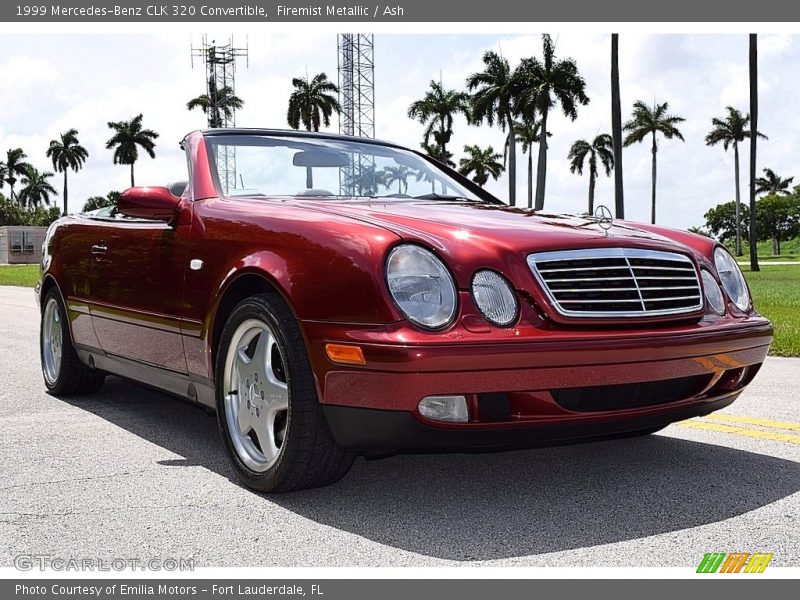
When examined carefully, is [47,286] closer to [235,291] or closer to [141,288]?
[141,288]

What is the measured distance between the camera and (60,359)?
591 cm

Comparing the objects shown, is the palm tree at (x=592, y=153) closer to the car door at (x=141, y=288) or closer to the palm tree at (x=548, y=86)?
the palm tree at (x=548, y=86)

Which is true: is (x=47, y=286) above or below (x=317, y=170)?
below

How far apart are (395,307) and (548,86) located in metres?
48.0

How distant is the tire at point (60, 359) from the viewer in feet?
19.0

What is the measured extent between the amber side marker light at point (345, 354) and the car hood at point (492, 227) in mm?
430

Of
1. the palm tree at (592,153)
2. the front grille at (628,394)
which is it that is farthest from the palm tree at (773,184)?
the front grille at (628,394)

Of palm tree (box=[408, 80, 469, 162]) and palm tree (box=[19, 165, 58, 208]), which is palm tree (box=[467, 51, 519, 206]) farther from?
palm tree (box=[19, 165, 58, 208])

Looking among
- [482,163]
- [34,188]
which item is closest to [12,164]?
[34,188]

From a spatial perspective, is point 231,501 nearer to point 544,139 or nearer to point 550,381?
point 550,381

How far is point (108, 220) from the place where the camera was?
516cm

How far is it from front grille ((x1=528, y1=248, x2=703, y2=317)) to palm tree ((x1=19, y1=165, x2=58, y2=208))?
107 metres
